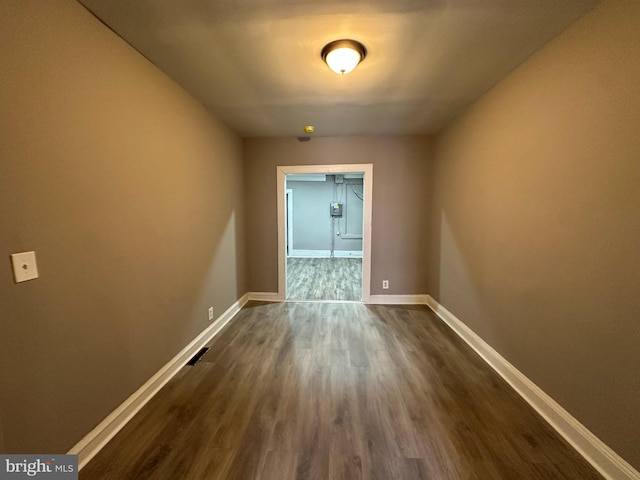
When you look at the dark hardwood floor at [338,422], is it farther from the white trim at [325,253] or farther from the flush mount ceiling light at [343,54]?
the white trim at [325,253]

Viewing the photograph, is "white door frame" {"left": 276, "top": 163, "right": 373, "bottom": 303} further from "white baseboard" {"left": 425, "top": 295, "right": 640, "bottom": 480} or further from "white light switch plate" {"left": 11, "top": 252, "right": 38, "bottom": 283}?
"white light switch plate" {"left": 11, "top": 252, "right": 38, "bottom": 283}

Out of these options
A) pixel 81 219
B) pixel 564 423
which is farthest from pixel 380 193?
pixel 81 219

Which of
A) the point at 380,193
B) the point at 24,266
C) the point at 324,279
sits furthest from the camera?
the point at 324,279

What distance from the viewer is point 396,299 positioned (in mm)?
3842

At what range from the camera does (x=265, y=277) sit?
3957 millimetres

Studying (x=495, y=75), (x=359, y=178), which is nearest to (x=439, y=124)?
(x=495, y=75)

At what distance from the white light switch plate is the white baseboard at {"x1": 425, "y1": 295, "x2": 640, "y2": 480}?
9.37ft

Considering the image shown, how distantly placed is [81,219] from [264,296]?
2.81 m

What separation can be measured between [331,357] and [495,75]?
2707 mm

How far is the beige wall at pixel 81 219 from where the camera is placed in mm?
1084

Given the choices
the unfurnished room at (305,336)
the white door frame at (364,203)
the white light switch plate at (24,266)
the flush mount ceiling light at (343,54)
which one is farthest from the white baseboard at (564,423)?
the white light switch plate at (24,266)

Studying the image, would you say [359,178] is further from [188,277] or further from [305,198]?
[188,277]

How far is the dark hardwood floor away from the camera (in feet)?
4.41

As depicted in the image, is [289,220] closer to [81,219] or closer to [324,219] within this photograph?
[324,219]
